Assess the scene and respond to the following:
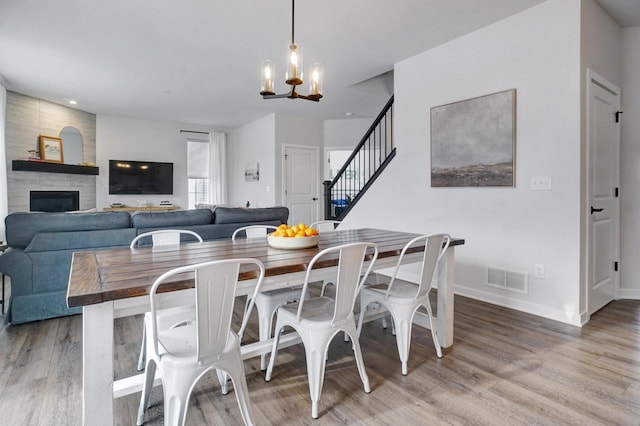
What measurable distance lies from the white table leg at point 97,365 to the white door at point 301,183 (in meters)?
5.97

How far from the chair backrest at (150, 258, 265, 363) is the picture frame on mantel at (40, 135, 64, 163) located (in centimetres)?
643

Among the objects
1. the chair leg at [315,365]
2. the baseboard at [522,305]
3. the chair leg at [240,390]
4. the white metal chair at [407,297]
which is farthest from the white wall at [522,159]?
the chair leg at [240,390]

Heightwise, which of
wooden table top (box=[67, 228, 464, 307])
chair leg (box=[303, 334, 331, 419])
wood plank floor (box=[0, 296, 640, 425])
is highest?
wooden table top (box=[67, 228, 464, 307])

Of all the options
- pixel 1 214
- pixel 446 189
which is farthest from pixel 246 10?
pixel 1 214

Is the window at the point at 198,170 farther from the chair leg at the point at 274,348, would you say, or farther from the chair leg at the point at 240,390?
the chair leg at the point at 240,390

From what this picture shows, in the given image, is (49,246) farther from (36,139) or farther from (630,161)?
(630,161)

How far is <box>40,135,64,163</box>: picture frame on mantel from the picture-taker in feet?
20.0

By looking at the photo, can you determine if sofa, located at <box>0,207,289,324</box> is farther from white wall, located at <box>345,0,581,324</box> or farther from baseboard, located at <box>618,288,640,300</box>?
baseboard, located at <box>618,288,640,300</box>

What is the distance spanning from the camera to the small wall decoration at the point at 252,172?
7.71m

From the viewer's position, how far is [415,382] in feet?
6.73

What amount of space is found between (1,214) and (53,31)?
9.79ft

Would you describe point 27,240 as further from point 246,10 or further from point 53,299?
point 246,10

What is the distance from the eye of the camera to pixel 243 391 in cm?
151

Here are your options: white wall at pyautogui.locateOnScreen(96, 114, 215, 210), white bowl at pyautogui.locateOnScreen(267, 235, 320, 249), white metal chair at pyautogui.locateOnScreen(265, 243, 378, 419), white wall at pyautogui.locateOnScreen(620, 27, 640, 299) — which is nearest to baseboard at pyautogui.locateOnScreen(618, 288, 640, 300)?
white wall at pyautogui.locateOnScreen(620, 27, 640, 299)
